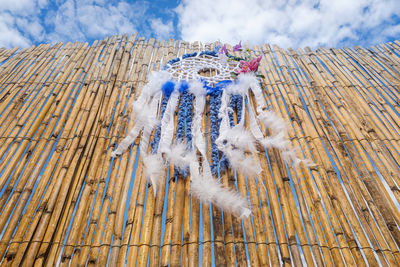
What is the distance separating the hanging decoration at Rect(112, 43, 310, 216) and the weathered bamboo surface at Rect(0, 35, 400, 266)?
0.17ft

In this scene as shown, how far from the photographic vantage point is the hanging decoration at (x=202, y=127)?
1076 mm

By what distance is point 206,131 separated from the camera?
4.35 feet

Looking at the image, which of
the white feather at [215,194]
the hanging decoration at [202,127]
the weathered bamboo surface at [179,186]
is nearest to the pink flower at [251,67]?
the hanging decoration at [202,127]

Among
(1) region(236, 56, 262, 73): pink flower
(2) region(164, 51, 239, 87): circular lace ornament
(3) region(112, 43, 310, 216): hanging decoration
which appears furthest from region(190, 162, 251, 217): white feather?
(1) region(236, 56, 262, 73): pink flower

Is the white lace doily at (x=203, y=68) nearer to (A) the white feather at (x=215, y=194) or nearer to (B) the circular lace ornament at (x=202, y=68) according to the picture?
(B) the circular lace ornament at (x=202, y=68)

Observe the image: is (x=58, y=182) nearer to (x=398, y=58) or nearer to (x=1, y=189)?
(x=1, y=189)

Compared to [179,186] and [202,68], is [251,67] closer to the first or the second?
[202,68]

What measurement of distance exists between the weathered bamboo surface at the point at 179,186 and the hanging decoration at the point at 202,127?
0.05 m

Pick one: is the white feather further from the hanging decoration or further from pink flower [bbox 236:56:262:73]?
pink flower [bbox 236:56:262:73]

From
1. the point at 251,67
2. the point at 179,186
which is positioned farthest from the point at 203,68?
the point at 179,186

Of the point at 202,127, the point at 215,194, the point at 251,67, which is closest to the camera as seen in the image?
the point at 215,194

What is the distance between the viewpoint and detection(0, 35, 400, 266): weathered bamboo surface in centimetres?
88

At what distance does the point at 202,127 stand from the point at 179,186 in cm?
40

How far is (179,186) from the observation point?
1.07 m
